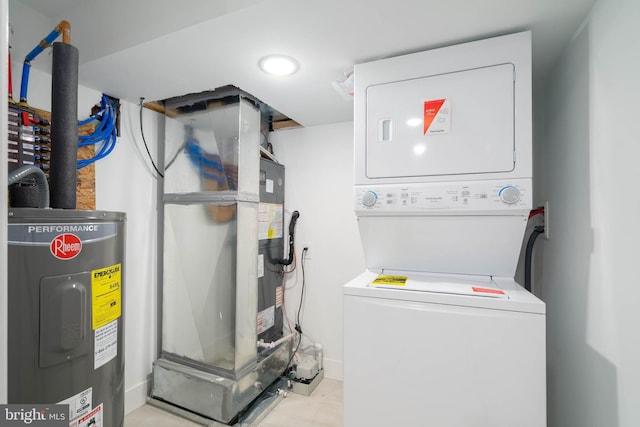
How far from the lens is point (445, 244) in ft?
4.26

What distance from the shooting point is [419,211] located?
1.25 meters

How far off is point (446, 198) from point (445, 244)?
0.23 metres

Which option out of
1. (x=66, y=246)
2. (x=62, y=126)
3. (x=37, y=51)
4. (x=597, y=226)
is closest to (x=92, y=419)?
(x=66, y=246)

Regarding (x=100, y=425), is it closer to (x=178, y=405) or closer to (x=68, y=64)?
(x=178, y=405)

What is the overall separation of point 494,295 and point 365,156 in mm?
762

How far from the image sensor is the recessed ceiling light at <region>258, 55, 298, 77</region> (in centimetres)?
143

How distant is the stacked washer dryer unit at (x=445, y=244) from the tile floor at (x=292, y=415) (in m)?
0.92

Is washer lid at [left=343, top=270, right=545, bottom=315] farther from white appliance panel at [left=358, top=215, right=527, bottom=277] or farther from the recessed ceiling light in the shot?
the recessed ceiling light

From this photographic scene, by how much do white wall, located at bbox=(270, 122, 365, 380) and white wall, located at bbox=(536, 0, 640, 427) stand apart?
1.31 m

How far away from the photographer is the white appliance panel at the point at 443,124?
1.14m

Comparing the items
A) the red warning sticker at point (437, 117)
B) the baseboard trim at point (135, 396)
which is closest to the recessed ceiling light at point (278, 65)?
the red warning sticker at point (437, 117)

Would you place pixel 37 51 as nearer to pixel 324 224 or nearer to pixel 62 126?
pixel 62 126

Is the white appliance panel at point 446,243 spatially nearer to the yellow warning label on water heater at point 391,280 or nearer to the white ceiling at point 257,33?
the yellow warning label on water heater at point 391,280

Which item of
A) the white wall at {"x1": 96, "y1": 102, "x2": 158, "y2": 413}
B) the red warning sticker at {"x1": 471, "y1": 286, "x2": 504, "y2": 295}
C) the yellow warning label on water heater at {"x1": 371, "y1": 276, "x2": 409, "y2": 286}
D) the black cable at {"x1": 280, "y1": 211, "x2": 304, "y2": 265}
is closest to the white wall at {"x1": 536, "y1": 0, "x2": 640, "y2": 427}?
the red warning sticker at {"x1": 471, "y1": 286, "x2": 504, "y2": 295}
